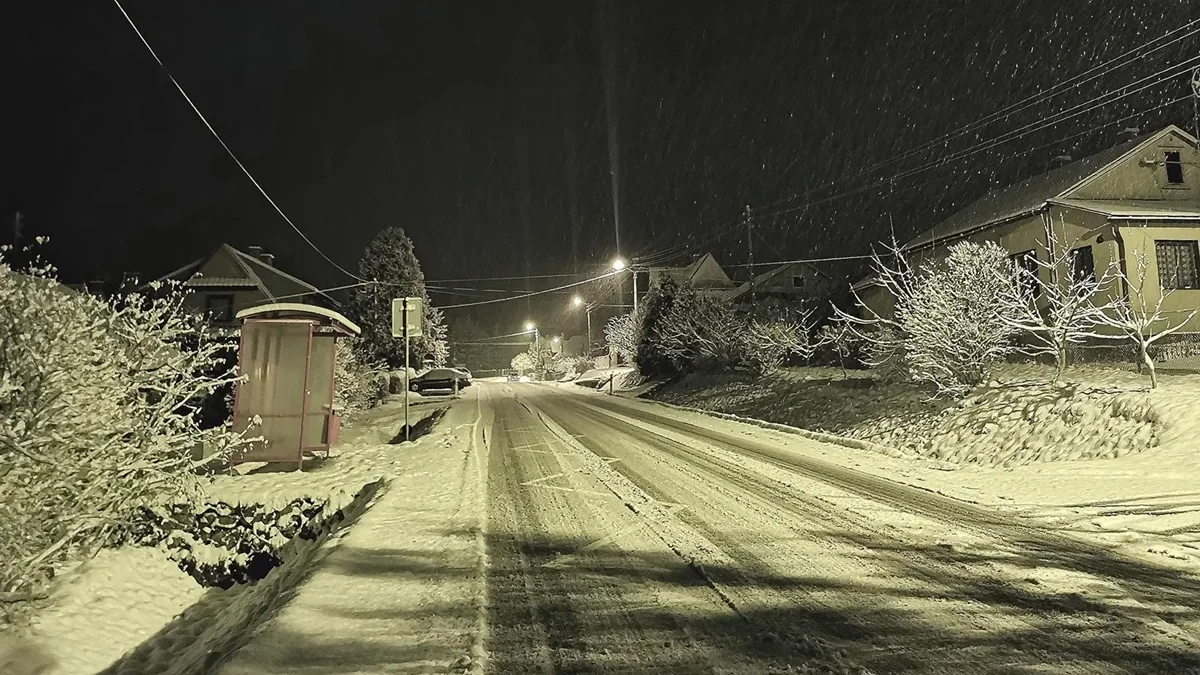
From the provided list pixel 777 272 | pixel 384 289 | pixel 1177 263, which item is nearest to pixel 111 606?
pixel 1177 263

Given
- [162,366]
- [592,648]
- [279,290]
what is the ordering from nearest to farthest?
[592,648], [162,366], [279,290]

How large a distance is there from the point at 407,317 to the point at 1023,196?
86.8 ft

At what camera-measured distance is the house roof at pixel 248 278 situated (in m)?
37.2

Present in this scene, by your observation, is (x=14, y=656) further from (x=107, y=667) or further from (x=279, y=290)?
(x=279, y=290)

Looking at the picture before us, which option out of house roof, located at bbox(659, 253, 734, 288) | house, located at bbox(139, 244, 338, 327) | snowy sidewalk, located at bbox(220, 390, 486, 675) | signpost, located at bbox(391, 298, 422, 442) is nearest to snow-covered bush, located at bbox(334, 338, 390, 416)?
signpost, located at bbox(391, 298, 422, 442)

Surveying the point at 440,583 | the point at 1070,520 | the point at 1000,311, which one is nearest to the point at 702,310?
the point at 1000,311

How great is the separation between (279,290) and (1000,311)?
41638 millimetres

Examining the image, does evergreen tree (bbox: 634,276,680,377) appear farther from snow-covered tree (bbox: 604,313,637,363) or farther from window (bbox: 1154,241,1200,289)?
window (bbox: 1154,241,1200,289)

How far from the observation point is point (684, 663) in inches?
137

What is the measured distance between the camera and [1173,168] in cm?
2458

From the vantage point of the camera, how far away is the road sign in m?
12.9

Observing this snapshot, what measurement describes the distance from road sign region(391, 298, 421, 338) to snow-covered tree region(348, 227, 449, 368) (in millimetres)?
26257

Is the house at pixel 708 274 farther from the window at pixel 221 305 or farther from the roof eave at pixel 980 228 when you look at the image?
the window at pixel 221 305

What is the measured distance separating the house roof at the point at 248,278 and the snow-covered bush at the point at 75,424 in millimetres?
28708
